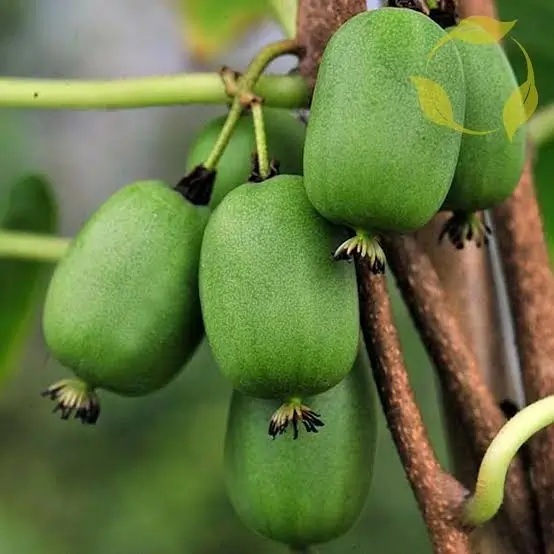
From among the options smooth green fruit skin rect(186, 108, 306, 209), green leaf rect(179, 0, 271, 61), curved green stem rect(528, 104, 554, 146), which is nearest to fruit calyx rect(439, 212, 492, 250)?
smooth green fruit skin rect(186, 108, 306, 209)

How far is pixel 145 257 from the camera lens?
0.78 m

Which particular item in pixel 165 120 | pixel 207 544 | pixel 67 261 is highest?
pixel 67 261

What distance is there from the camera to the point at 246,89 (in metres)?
0.82

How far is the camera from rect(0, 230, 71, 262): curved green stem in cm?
108

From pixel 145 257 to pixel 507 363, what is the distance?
33 centimetres

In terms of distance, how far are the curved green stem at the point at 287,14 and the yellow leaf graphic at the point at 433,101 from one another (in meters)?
0.33

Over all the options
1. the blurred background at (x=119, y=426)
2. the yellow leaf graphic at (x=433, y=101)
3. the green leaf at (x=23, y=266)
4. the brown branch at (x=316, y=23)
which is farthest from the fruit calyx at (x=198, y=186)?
the blurred background at (x=119, y=426)

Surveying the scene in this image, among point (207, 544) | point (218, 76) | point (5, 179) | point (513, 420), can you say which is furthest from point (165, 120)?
point (513, 420)

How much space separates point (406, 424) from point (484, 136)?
0.70ft

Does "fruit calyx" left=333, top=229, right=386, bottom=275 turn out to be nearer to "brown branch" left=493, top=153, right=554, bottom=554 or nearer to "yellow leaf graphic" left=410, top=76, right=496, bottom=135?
"yellow leaf graphic" left=410, top=76, right=496, bottom=135

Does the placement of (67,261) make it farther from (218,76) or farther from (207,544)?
(207,544)

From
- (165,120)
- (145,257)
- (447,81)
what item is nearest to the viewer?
(447,81)

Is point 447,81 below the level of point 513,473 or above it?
above

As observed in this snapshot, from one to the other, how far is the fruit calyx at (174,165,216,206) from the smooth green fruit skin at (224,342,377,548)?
153mm
